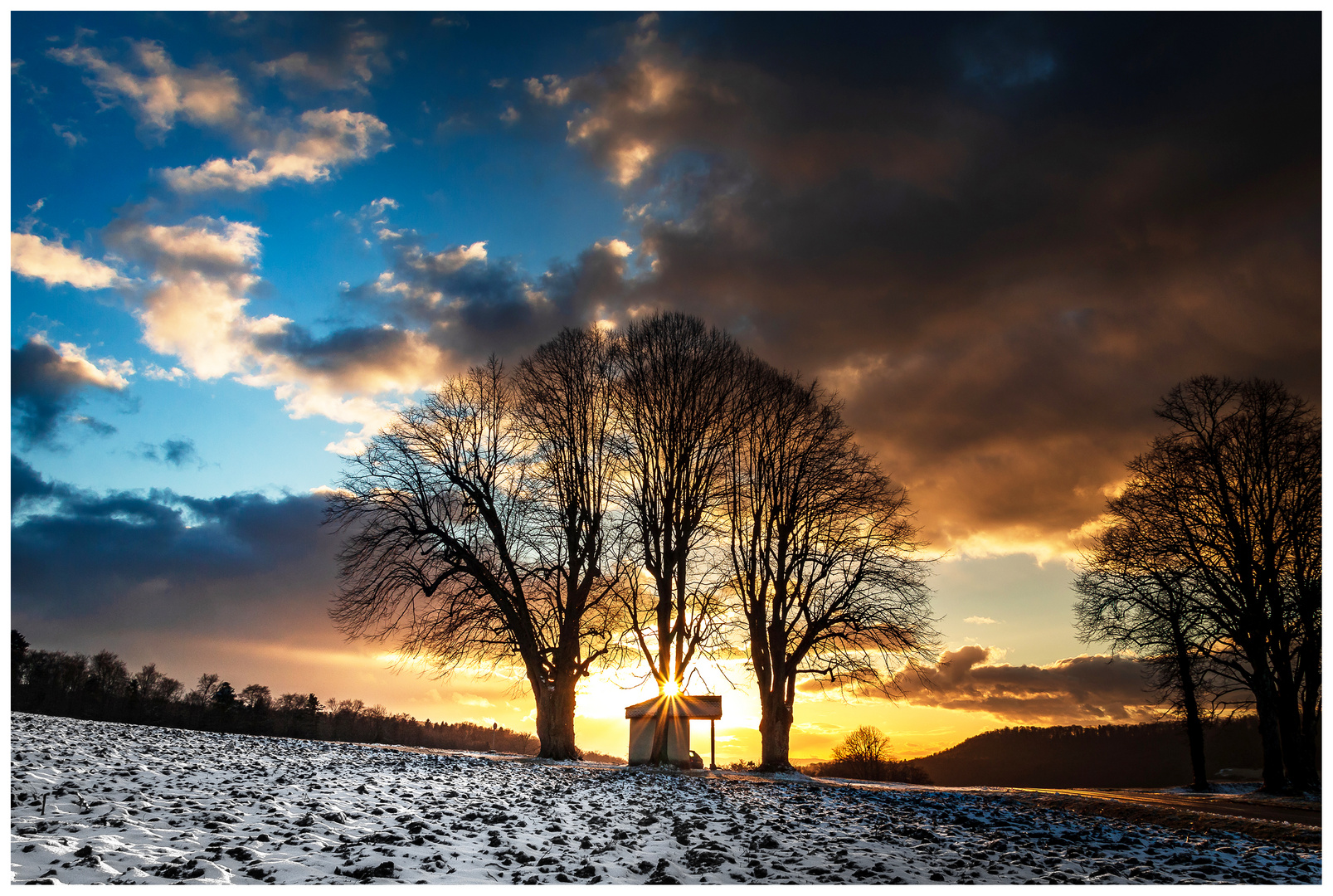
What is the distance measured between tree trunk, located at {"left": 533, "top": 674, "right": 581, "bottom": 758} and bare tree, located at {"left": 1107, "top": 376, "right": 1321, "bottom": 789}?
2129 centimetres

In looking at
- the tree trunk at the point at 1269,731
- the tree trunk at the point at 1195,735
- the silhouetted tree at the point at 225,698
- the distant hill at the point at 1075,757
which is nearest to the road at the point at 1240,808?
the tree trunk at the point at 1269,731

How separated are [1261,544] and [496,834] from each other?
84.3 feet

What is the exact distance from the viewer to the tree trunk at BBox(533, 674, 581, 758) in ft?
70.9

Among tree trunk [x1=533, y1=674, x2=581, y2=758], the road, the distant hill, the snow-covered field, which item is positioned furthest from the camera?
the distant hill

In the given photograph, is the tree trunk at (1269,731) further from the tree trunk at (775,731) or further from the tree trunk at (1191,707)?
the tree trunk at (775,731)

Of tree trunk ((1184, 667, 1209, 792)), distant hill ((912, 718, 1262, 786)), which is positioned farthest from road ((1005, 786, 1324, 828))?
distant hill ((912, 718, 1262, 786))

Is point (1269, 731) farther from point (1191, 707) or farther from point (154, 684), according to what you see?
point (154, 684)

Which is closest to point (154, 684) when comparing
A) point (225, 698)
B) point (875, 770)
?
point (225, 698)

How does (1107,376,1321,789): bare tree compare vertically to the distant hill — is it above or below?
above

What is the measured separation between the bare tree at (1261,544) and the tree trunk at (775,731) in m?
14.3

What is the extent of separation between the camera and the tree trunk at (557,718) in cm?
2162

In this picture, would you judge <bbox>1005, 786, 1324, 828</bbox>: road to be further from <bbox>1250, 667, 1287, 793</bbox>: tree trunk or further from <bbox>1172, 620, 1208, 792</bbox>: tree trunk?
<bbox>1172, 620, 1208, 792</bbox>: tree trunk

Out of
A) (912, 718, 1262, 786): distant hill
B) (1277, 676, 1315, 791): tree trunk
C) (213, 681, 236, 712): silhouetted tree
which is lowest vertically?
(912, 718, 1262, 786): distant hill
